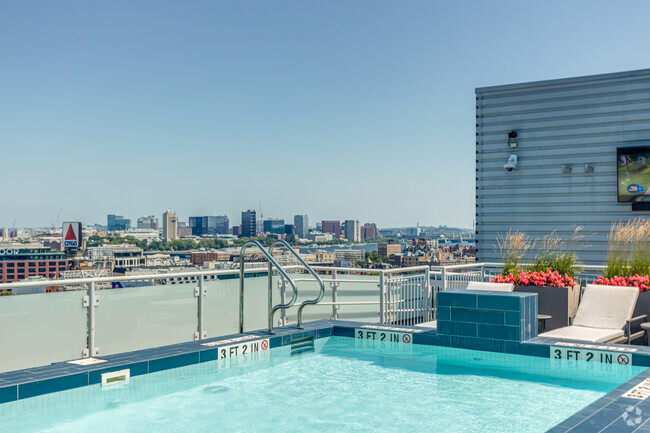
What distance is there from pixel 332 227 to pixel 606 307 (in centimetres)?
3756

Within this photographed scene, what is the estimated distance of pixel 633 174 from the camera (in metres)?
10.1

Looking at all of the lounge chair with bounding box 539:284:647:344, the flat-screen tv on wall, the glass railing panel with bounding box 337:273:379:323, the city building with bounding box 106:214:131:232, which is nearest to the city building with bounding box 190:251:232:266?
the glass railing panel with bounding box 337:273:379:323

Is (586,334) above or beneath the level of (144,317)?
beneath

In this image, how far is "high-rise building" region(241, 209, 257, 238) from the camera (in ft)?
152

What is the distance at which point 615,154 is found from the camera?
10500 mm

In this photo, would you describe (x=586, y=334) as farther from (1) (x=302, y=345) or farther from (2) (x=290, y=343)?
(2) (x=290, y=343)

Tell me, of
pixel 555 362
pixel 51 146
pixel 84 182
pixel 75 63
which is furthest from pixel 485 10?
pixel 84 182

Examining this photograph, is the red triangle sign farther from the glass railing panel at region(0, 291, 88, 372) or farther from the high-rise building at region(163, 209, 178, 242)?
the high-rise building at region(163, 209, 178, 242)

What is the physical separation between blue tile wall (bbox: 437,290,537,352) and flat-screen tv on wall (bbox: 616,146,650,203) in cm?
559

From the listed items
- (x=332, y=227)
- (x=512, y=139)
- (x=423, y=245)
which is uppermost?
(x=512, y=139)

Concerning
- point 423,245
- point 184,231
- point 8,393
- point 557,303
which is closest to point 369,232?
point 184,231

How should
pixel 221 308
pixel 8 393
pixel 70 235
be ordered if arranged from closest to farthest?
pixel 8 393 → pixel 221 308 → pixel 70 235

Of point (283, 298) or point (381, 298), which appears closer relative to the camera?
point (283, 298)

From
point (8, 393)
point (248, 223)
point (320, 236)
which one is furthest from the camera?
point (248, 223)
